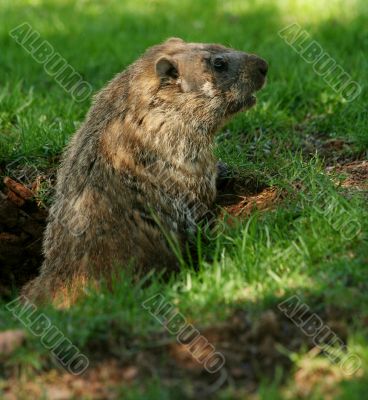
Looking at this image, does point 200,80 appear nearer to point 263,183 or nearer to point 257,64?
point 257,64

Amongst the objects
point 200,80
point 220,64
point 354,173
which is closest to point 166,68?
point 200,80

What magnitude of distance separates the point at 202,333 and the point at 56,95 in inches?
171

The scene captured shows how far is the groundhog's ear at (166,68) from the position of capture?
530cm

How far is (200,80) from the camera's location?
5391mm

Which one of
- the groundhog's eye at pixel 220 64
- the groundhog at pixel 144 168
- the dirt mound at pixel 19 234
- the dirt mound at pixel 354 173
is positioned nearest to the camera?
the groundhog at pixel 144 168

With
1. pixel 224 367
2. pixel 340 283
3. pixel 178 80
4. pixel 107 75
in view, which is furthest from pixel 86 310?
pixel 107 75

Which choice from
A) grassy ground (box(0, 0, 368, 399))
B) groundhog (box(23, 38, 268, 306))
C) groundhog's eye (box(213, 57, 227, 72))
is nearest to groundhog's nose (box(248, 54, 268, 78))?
groundhog (box(23, 38, 268, 306))

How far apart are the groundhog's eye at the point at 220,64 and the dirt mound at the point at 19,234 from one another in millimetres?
1755

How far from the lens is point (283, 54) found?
827 centimetres

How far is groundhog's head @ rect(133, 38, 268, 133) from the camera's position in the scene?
17.5 ft

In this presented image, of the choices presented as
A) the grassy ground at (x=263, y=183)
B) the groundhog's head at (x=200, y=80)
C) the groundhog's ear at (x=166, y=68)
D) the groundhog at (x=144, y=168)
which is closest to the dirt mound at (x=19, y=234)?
the grassy ground at (x=263, y=183)

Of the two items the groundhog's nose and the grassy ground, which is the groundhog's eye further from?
the grassy ground

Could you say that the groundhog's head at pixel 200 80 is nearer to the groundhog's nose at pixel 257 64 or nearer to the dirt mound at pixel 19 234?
the groundhog's nose at pixel 257 64

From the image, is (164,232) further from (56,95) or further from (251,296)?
(56,95)
